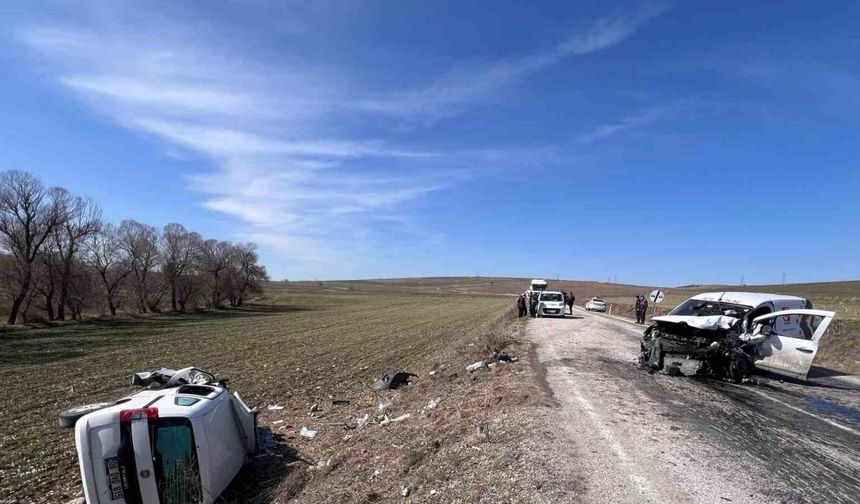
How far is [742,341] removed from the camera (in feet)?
35.6

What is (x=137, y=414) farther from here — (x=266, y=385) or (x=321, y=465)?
(x=266, y=385)

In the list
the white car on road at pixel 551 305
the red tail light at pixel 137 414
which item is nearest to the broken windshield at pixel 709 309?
the red tail light at pixel 137 414

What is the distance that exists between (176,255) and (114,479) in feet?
252

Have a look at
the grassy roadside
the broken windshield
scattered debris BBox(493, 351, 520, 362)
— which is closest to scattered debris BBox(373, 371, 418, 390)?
the grassy roadside

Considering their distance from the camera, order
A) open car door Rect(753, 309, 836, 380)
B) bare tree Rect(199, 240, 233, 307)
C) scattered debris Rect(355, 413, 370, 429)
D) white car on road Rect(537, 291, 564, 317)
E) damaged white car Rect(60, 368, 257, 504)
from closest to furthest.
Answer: damaged white car Rect(60, 368, 257, 504) → scattered debris Rect(355, 413, 370, 429) → open car door Rect(753, 309, 836, 380) → white car on road Rect(537, 291, 564, 317) → bare tree Rect(199, 240, 233, 307)

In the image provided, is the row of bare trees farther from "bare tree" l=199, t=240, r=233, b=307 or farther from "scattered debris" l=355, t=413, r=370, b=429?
"scattered debris" l=355, t=413, r=370, b=429

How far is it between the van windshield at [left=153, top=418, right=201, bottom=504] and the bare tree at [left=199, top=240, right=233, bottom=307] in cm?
8144

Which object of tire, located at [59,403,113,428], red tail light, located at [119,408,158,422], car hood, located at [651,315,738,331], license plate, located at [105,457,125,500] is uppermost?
car hood, located at [651,315,738,331]

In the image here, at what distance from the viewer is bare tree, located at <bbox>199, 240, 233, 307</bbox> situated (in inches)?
3214

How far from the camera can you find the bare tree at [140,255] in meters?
62.9

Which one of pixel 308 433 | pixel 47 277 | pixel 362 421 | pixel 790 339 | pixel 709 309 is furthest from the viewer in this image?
pixel 47 277

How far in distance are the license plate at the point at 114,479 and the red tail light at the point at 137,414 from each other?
46 cm

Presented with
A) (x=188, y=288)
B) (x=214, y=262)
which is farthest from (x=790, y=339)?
(x=214, y=262)

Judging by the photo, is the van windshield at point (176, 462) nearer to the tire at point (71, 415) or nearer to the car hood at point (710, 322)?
the tire at point (71, 415)
